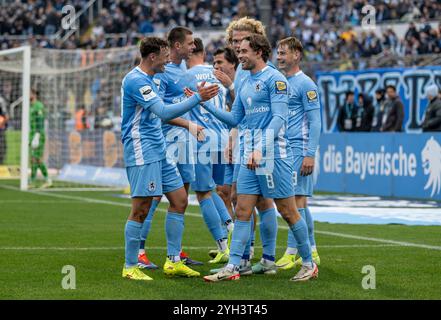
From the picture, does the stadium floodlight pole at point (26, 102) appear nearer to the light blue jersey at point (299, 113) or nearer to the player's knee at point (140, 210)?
the light blue jersey at point (299, 113)

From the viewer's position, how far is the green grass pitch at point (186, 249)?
28.7ft

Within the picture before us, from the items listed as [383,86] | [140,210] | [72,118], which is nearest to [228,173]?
[140,210]

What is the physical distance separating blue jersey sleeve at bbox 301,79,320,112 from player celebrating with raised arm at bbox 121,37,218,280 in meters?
1.62

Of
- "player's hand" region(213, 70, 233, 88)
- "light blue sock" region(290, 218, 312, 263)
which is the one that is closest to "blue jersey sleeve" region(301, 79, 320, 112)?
"player's hand" region(213, 70, 233, 88)

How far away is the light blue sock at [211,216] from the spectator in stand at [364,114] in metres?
12.9

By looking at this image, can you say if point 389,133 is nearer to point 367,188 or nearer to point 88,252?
point 367,188

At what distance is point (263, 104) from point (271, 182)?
0.71 metres

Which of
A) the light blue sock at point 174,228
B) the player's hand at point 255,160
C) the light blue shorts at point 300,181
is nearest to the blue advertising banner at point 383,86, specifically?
the light blue shorts at point 300,181

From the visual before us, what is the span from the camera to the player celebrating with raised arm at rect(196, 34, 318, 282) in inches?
370

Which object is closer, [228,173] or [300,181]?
[300,181]

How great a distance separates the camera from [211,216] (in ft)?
36.1

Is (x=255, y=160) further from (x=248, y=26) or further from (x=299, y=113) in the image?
(x=248, y=26)

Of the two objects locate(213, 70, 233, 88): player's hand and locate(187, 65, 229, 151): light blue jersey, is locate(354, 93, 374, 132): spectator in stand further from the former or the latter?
locate(213, 70, 233, 88): player's hand
